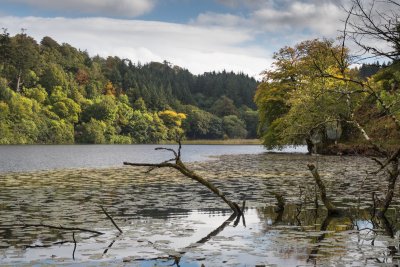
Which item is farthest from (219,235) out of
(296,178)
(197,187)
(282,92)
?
(282,92)

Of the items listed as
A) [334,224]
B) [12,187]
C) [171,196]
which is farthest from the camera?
[12,187]

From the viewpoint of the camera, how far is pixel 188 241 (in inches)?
459

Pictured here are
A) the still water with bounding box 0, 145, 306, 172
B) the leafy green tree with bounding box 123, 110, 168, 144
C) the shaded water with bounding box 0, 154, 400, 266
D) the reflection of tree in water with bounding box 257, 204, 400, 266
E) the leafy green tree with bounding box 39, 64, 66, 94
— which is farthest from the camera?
the leafy green tree with bounding box 123, 110, 168, 144

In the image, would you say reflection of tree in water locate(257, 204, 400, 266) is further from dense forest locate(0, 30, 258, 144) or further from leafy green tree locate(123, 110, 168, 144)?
leafy green tree locate(123, 110, 168, 144)

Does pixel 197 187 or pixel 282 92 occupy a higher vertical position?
pixel 282 92

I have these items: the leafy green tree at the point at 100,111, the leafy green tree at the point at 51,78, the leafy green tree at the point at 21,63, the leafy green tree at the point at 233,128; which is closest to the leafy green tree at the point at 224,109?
the leafy green tree at the point at 233,128

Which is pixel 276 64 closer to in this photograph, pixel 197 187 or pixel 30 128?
pixel 197 187

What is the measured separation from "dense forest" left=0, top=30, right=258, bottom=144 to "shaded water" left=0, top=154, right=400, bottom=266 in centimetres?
9737

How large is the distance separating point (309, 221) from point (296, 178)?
49.3 feet

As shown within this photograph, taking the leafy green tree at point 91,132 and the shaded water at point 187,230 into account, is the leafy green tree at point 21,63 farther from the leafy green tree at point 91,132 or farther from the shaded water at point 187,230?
the shaded water at point 187,230

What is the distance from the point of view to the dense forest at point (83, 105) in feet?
387

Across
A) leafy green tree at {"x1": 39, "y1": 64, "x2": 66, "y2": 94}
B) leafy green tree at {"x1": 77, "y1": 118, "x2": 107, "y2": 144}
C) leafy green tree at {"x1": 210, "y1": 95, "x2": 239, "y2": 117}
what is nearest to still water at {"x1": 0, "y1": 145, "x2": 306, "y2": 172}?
leafy green tree at {"x1": 77, "y1": 118, "x2": 107, "y2": 144}

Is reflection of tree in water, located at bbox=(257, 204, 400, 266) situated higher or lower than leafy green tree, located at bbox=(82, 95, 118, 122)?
lower

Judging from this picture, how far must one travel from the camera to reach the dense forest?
118000 mm
